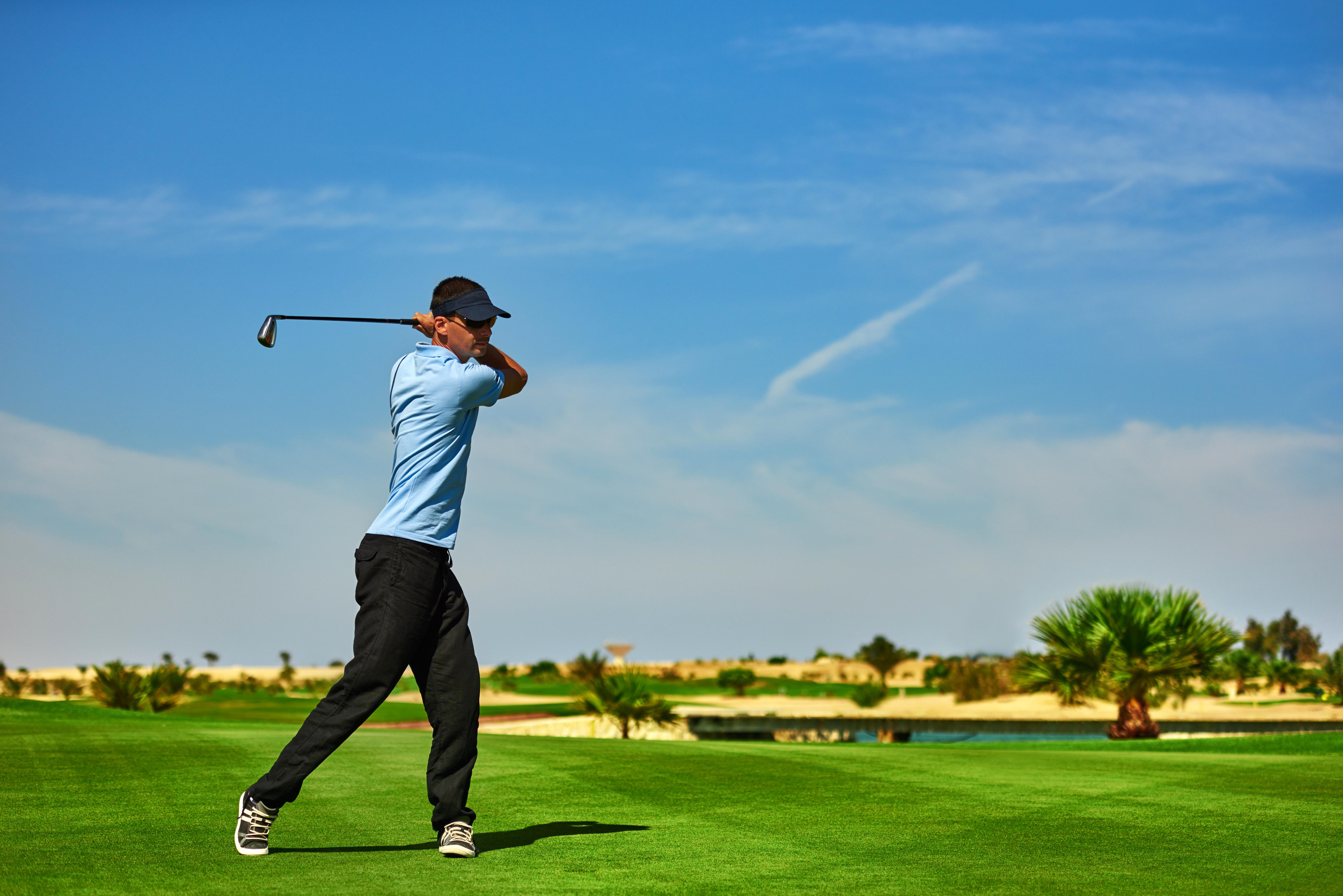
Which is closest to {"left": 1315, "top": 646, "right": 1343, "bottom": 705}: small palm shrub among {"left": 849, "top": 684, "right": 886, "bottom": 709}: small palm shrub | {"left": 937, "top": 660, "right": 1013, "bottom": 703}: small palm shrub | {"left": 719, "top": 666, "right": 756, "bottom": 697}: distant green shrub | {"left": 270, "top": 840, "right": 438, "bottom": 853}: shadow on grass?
{"left": 937, "top": 660, "right": 1013, "bottom": 703}: small palm shrub

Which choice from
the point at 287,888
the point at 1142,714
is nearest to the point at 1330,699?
the point at 1142,714

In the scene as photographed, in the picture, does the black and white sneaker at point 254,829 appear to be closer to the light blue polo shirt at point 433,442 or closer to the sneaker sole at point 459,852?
the sneaker sole at point 459,852

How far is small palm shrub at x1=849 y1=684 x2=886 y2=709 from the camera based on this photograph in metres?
49.2

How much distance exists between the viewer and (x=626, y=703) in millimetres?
25656

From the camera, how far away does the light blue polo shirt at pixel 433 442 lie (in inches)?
201

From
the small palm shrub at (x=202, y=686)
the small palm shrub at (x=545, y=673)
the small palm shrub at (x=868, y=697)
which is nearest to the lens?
the small palm shrub at (x=868, y=697)

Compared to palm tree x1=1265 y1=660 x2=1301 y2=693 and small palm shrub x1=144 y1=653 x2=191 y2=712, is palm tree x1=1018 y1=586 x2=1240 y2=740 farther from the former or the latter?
palm tree x1=1265 y1=660 x2=1301 y2=693

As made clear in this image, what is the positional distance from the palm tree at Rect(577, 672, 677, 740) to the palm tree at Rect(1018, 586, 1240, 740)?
25.7 ft

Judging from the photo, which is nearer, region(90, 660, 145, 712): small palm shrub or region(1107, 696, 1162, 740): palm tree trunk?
region(1107, 696, 1162, 740): palm tree trunk

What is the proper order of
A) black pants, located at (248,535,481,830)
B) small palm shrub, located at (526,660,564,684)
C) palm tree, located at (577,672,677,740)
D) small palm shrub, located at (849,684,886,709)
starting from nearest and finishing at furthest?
black pants, located at (248,535,481,830)
palm tree, located at (577,672,677,740)
small palm shrub, located at (849,684,886,709)
small palm shrub, located at (526,660,564,684)

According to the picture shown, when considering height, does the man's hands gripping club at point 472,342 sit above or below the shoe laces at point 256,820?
above

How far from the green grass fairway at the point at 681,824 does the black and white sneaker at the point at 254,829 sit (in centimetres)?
7

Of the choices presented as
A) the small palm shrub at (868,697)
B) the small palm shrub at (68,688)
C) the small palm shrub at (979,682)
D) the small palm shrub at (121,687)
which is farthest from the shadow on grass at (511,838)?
the small palm shrub at (979,682)

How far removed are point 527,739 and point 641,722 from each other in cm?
1393
